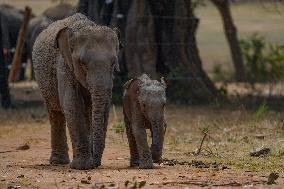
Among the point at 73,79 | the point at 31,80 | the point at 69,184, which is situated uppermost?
the point at 73,79

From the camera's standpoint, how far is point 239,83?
24625mm

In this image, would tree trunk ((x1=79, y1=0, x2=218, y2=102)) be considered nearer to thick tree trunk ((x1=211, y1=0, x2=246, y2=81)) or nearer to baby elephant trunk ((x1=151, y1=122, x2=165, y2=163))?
thick tree trunk ((x1=211, y1=0, x2=246, y2=81))

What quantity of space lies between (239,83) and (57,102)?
13.7 metres

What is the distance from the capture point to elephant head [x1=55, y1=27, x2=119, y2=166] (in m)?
10.2

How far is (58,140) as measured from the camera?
→ 11766 mm

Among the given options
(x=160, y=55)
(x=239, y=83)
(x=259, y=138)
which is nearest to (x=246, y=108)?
(x=160, y=55)

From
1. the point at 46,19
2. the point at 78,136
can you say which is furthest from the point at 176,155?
the point at 46,19

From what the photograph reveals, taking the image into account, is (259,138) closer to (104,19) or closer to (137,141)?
(137,141)

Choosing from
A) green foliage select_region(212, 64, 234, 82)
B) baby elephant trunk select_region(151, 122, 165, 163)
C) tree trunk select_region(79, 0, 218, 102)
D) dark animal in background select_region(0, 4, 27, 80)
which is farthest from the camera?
dark animal in background select_region(0, 4, 27, 80)

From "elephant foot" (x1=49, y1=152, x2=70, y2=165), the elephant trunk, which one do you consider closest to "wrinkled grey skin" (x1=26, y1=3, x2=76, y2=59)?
"elephant foot" (x1=49, y1=152, x2=70, y2=165)

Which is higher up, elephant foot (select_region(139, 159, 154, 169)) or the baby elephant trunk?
the baby elephant trunk

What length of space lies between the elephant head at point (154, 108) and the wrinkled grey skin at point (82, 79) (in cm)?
37

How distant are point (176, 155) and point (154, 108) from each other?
6.58 feet

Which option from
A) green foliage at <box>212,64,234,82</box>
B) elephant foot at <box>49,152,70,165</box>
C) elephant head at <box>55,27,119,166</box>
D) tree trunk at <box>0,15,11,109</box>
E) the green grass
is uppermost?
elephant head at <box>55,27,119,166</box>
